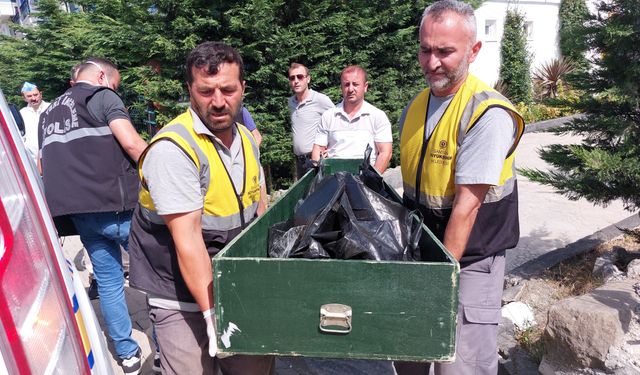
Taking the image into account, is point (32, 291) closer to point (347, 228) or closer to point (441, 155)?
point (347, 228)

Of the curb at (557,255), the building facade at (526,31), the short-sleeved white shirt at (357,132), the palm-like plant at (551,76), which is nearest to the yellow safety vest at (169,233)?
the short-sleeved white shirt at (357,132)

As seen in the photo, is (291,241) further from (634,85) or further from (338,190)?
(634,85)

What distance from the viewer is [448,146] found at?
215cm

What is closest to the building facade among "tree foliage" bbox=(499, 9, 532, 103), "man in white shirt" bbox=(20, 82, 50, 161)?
"tree foliage" bbox=(499, 9, 532, 103)

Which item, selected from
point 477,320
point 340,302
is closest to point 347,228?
point 340,302

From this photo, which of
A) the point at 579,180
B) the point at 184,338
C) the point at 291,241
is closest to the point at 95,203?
the point at 184,338

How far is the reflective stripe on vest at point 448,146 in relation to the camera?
2.09 m

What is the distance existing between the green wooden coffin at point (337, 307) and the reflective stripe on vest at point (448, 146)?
0.49 meters

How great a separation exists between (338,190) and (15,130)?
4.43 ft

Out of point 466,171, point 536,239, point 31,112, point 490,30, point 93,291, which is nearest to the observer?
point 466,171

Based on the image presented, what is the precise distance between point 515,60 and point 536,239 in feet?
35.4

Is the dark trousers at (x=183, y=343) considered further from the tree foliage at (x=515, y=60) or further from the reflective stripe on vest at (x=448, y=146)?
the tree foliage at (x=515, y=60)

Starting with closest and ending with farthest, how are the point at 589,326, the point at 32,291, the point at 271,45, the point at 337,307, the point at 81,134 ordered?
the point at 32,291
the point at 337,307
the point at 589,326
the point at 81,134
the point at 271,45

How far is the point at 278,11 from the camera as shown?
24.6 ft
